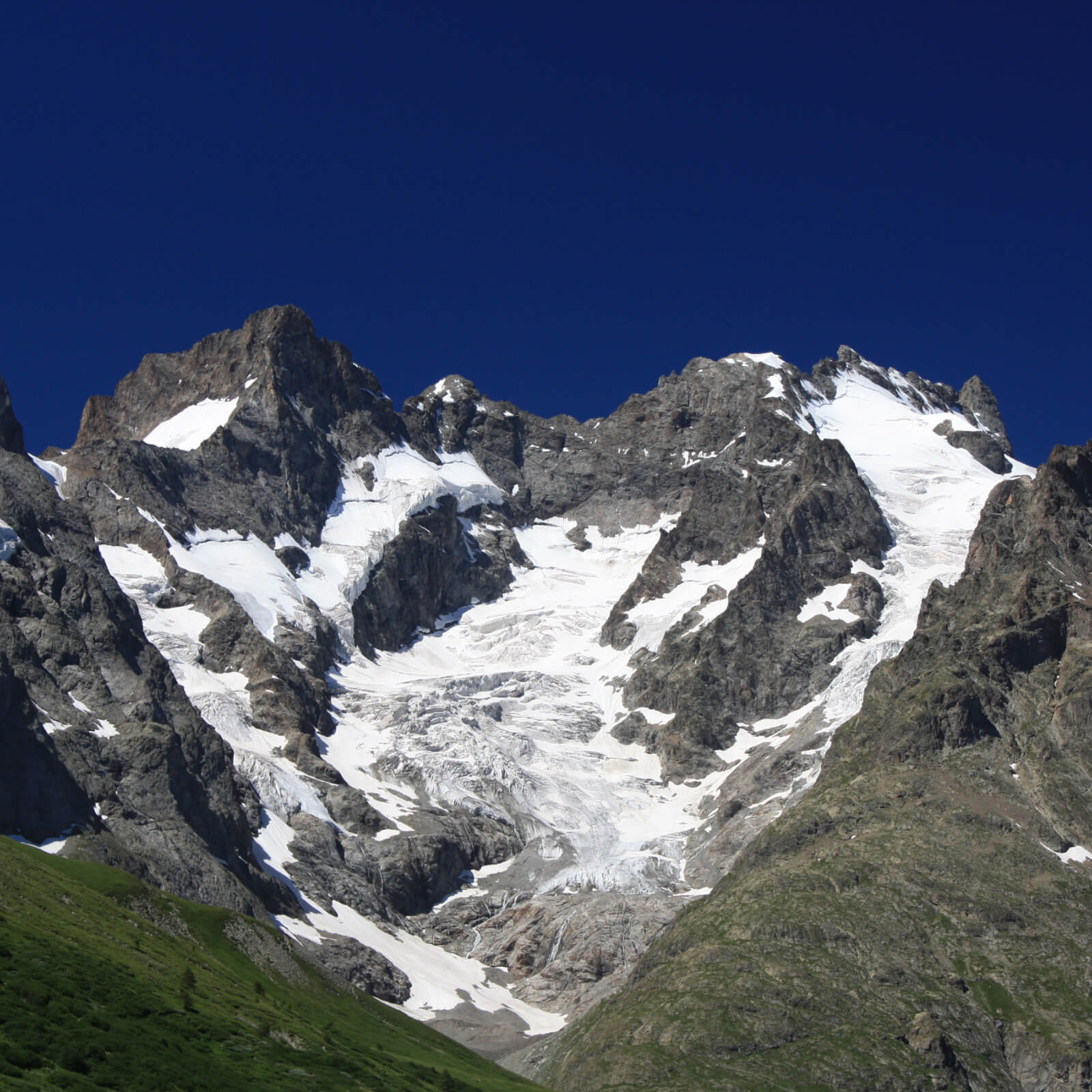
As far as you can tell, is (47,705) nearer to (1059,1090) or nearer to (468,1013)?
(468,1013)

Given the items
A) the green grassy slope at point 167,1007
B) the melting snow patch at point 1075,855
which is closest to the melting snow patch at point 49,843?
the green grassy slope at point 167,1007

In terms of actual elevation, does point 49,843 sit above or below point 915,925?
below

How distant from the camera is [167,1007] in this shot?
73438 mm

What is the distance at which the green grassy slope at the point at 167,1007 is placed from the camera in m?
60.3

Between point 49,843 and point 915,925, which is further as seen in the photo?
point 49,843

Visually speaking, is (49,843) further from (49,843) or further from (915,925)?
(915,925)

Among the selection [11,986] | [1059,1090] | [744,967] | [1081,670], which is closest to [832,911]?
[744,967]

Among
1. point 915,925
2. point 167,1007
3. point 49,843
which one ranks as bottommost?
point 167,1007

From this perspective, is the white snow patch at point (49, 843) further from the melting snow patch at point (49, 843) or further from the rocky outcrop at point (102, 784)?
the rocky outcrop at point (102, 784)

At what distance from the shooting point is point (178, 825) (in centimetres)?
18462

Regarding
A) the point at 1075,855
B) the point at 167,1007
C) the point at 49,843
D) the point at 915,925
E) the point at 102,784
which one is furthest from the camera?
the point at 102,784

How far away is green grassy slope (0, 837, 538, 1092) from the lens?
6031 cm

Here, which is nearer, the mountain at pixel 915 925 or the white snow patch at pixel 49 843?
the mountain at pixel 915 925

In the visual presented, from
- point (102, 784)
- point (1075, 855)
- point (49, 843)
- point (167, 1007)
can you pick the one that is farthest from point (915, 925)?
point (167, 1007)
